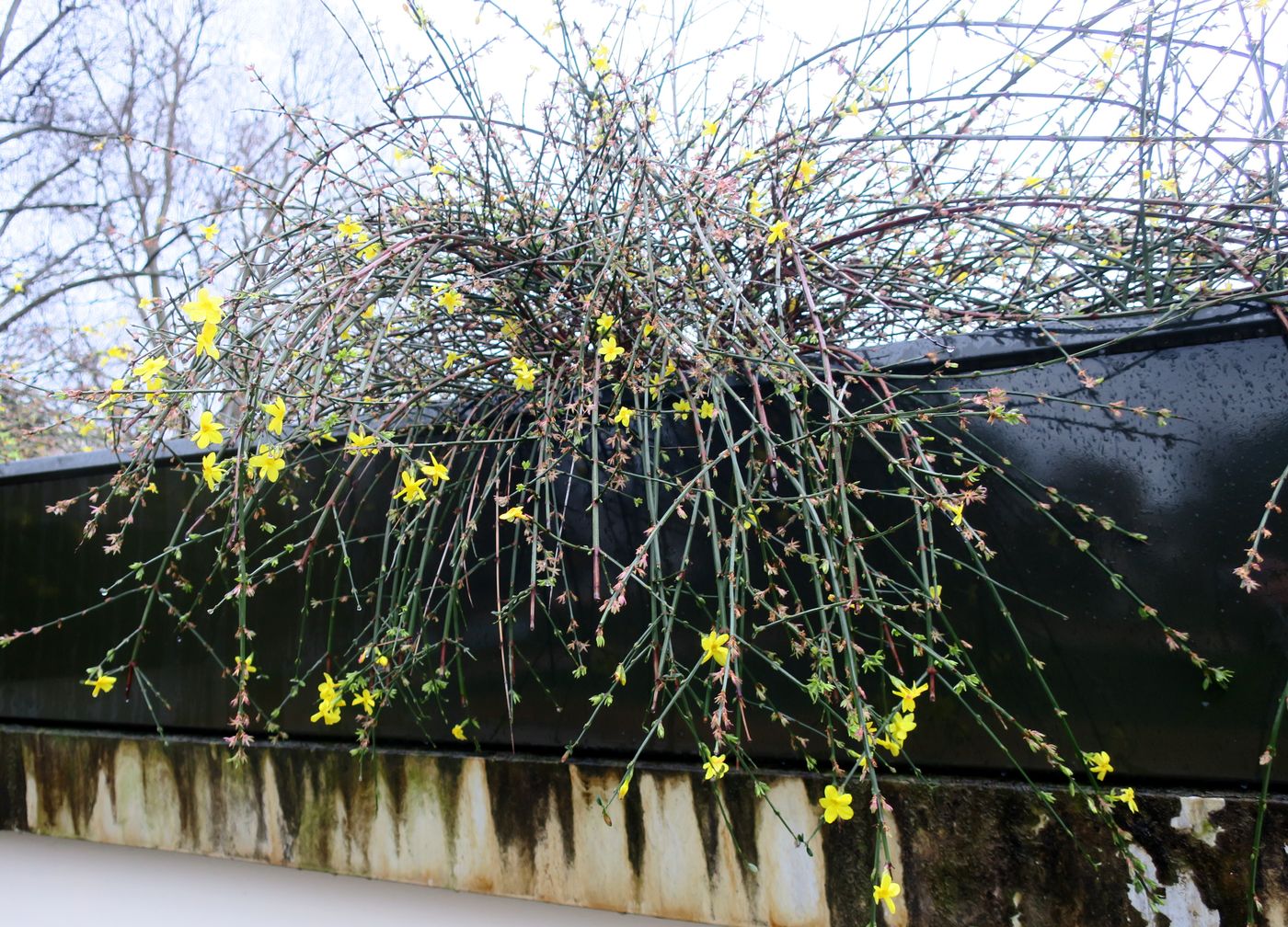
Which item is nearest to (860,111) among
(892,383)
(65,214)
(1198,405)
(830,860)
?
(892,383)

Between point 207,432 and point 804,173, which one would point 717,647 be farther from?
point 804,173

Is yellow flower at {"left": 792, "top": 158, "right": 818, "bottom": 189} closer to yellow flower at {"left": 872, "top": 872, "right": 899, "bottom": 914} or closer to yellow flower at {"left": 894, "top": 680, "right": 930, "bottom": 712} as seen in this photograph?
yellow flower at {"left": 894, "top": 680, "right": 930, "bottom": 712}

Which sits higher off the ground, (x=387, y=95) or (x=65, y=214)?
(x=65, y=214)

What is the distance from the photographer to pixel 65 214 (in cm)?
840

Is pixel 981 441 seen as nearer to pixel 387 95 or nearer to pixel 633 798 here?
pixel 633 798

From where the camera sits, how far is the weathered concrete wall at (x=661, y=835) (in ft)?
4.16

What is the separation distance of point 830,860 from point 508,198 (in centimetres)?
137

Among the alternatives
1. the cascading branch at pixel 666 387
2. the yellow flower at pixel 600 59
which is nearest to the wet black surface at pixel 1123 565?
the cascading branch at pixel 666 387

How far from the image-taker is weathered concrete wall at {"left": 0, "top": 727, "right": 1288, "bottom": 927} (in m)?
1.27

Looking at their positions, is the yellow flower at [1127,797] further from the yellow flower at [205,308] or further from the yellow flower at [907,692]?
the yellow flower at [205,308]

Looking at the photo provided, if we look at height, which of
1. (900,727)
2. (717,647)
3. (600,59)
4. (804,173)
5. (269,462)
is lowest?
(900,727)

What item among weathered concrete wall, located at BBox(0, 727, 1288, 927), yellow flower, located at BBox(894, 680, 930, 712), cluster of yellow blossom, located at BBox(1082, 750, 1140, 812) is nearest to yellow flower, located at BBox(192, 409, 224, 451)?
weathered concrete wall, located at BBox(0, 727, 1288, 927)

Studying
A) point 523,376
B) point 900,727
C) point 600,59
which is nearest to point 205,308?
A: point 523,376

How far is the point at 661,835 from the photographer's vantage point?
1.56 m
